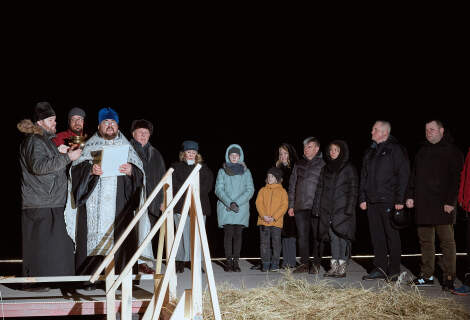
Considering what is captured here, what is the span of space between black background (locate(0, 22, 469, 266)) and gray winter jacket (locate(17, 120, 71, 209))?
7.26 meters

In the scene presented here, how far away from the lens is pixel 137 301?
432 cm

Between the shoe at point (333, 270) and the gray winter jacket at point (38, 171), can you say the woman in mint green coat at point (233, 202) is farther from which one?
the gray winter jacket at point (38, 171)

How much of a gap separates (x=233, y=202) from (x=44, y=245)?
2414 mm

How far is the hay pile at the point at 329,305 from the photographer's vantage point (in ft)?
13.3

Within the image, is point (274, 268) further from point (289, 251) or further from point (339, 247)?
point (339, 247)

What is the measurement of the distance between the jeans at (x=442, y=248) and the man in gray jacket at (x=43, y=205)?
3605mm

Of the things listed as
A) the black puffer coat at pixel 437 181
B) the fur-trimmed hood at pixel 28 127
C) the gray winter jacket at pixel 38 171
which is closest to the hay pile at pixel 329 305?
the black puffer coat at pixel 437 181

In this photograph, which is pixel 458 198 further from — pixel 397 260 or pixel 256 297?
pixel 256 297

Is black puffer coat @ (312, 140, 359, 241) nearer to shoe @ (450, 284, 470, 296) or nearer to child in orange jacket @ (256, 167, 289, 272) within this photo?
child in orange jacket @ (256, 167, 289, 272)

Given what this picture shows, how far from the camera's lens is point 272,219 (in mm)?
6328

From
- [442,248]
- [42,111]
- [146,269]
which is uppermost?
[42,111]

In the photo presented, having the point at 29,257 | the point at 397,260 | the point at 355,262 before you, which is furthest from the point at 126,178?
the point at 355,262

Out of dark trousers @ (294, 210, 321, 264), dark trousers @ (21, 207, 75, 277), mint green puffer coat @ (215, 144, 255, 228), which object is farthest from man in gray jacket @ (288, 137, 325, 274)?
dark trousers @ (21, 207, 75, 277)

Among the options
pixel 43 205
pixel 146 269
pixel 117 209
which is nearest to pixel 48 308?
pixel 43 205
